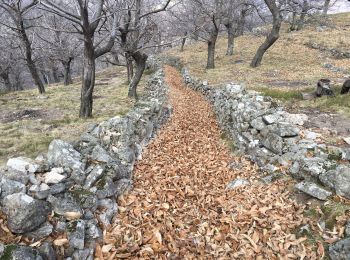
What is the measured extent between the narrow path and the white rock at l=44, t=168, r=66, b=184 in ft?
3.84

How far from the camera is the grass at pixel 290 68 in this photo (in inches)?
463

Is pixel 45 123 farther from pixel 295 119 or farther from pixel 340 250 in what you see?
pixel 340 250

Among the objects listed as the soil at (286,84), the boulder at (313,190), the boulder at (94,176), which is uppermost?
the soil at (286,84)

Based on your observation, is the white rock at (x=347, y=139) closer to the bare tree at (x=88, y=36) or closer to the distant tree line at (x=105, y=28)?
the distant tree line at (x=105, y=28)

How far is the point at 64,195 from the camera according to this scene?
438 centimetres

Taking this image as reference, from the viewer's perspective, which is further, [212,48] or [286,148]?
[212,48]

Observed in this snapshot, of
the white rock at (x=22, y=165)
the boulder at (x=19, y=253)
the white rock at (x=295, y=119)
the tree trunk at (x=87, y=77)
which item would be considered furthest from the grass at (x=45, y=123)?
the white rock at (x=295, y=119)

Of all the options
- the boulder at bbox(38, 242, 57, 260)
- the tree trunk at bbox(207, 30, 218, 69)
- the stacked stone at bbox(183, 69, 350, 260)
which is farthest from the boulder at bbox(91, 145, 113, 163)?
the tree trunk at bbox(207, 30, 218, 69)

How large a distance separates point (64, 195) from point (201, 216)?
8.18ft

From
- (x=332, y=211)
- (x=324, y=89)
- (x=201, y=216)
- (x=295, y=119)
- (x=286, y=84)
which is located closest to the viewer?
(x=332, y=211)

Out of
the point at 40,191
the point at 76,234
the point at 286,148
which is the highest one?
the point at 40,191

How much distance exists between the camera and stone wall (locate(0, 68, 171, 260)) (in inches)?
146

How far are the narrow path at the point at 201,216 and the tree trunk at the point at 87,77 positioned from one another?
592 centimetres

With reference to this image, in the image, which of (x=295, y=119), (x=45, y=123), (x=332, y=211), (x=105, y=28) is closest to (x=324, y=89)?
(x=295, y=119)
